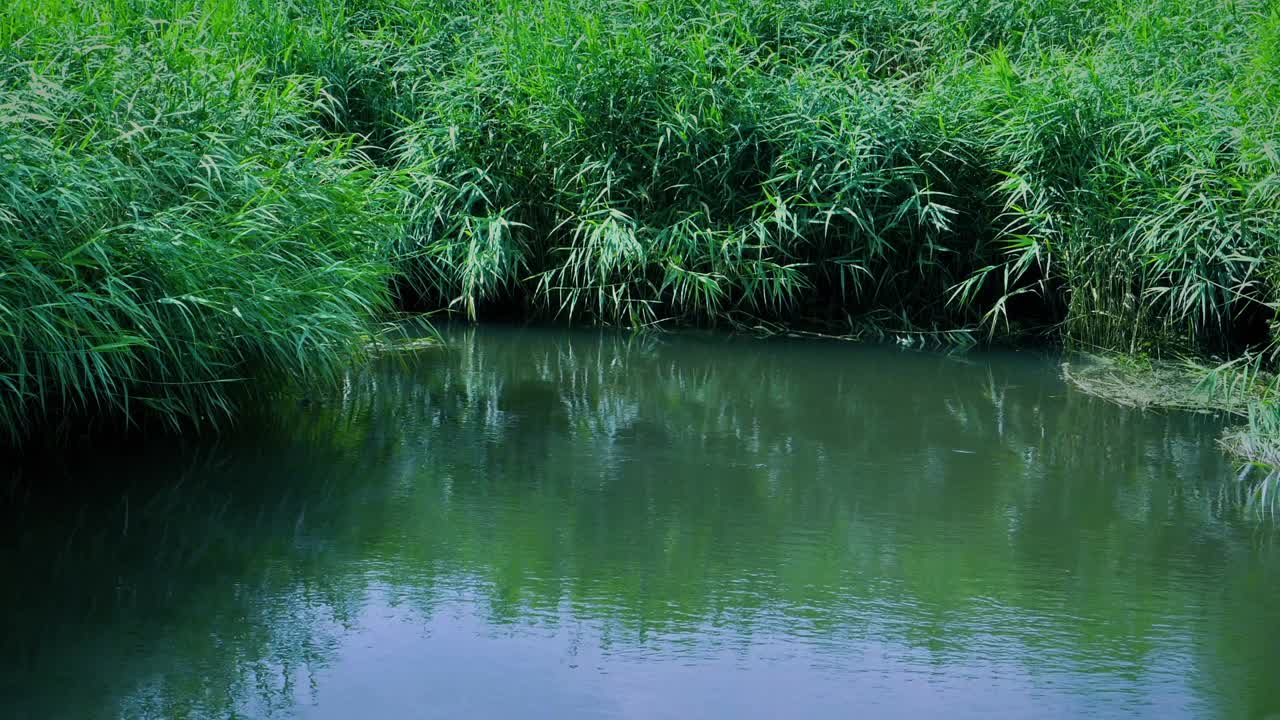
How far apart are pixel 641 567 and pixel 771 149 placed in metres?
3.61

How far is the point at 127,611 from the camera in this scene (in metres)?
2.71

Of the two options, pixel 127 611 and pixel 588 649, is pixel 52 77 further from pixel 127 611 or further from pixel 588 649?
pixel 588 649

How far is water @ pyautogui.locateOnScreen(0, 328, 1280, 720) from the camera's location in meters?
2.46

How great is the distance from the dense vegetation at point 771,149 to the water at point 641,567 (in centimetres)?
95

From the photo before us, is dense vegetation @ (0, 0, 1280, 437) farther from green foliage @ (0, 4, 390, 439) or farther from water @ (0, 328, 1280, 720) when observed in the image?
water @ (0, 328, 1280, 720)

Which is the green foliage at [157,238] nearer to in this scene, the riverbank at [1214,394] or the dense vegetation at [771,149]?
the dense vegetation at [771,149]

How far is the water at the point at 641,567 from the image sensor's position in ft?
8.08

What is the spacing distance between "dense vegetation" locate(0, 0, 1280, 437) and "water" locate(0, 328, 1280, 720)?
0.95 metres

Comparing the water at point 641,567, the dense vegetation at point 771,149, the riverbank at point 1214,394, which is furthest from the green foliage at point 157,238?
the riverbank at point 1214,394

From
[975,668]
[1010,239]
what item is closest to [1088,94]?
[1010,239]

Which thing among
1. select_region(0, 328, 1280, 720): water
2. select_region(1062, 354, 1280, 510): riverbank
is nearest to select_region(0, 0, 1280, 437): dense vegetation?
select_region(1062, 354, 1280, 510): riverbank

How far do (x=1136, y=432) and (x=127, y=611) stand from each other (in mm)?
3400

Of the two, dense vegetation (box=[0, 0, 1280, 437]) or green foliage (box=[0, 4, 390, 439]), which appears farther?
dense vegetation (box=[0, 0, 1280, 437])

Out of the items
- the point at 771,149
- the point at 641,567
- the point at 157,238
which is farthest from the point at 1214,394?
the point at 157,238
